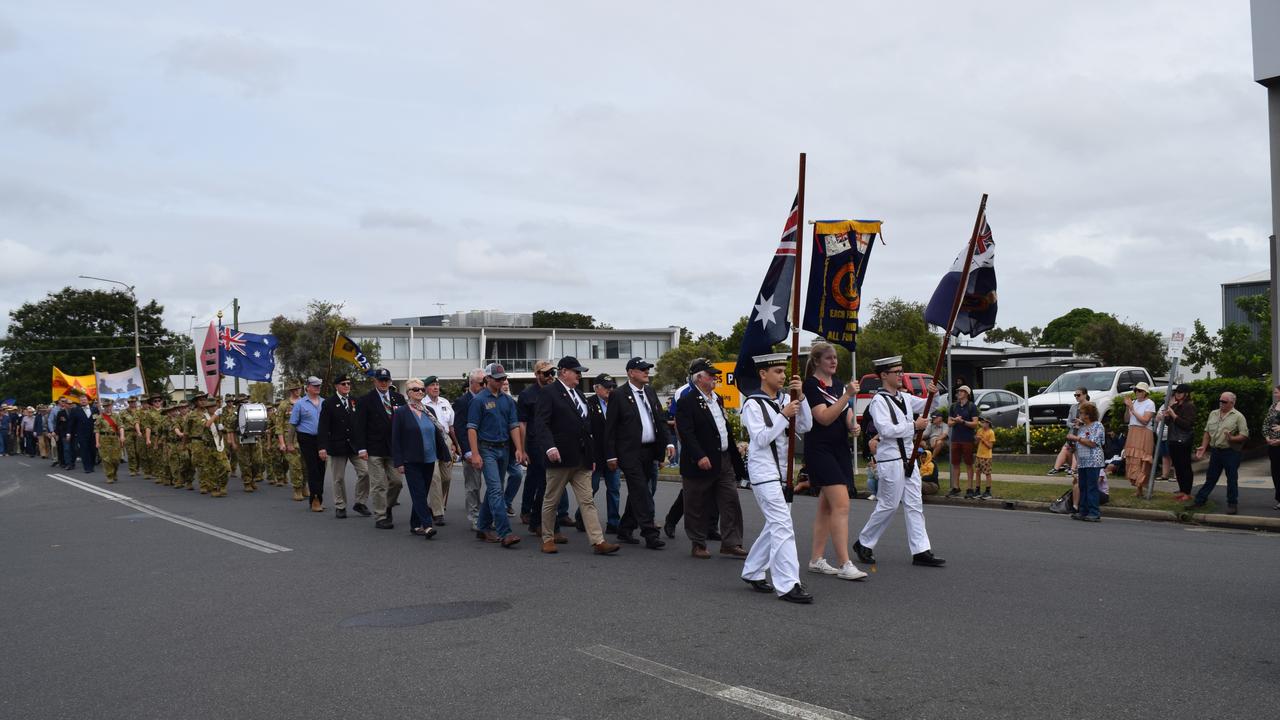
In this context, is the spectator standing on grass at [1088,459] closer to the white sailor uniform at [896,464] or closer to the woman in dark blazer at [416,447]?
the white sailor uniform at [896,464]

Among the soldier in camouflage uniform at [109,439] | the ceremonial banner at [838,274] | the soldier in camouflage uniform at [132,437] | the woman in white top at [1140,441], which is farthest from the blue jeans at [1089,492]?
the soldier in camouflage uniform at [132,437]

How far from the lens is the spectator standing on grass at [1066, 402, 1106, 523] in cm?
1296

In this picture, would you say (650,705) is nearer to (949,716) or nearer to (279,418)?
(949,716)

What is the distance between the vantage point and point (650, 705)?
5.25m

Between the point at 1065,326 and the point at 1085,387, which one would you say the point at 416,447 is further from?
the point at 1065,326

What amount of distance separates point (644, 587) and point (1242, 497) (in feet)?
33.9

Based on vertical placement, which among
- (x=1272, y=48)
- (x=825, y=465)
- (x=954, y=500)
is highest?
(x=1272, y=48)

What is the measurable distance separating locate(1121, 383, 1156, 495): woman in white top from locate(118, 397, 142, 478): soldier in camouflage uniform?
2124 cm

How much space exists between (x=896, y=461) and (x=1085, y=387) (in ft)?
60.0

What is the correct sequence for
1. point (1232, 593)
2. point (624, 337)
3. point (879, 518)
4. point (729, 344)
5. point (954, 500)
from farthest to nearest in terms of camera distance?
point (624, 337)
point (729, 344)
point (954, 500)
point (879, 518)
point (1232, 593)

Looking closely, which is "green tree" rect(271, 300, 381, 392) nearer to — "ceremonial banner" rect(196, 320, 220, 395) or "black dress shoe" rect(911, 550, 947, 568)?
"ceremonial banner" rect(196, 320, 220, 395)

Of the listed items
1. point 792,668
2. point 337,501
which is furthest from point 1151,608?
point 337,501

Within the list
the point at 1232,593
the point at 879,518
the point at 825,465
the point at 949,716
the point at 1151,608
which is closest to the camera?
the point at 949,716

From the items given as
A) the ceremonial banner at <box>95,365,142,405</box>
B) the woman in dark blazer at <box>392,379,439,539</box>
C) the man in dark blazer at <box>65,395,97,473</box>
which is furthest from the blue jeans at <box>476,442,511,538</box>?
the ceremonial banner at <box>95,365,142,405</box>
